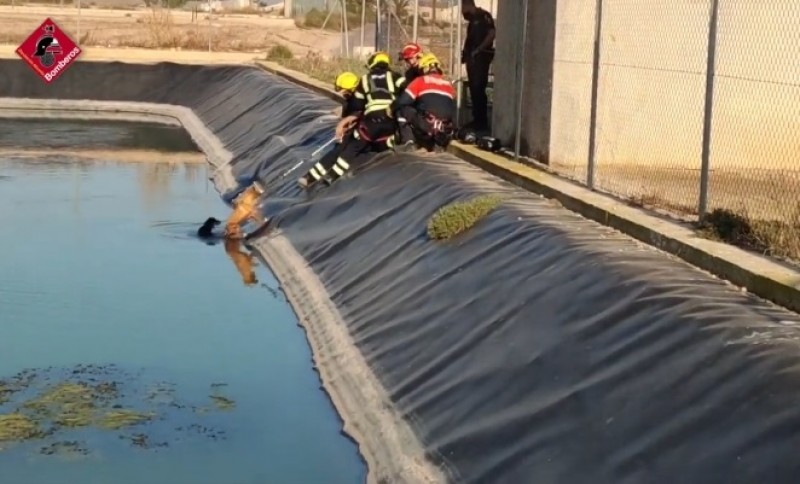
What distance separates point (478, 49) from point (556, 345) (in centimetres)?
1017

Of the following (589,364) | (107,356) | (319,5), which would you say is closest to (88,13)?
(319,5)

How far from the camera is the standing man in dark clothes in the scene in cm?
1823

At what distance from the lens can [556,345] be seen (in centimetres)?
849

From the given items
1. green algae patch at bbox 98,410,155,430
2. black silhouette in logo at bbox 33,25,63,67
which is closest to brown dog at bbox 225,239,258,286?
green algae patch at bbox 98,410,155,430

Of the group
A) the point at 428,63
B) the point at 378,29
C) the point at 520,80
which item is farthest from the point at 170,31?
the point at 520,80

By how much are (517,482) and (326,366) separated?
14.1 feet

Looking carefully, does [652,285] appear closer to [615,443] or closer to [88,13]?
[615,443]

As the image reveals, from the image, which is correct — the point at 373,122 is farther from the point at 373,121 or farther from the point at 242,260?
the point at 242,260

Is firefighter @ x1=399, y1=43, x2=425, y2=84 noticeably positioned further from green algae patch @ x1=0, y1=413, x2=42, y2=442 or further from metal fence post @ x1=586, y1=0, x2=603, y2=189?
green algae patch @ x1=0, y1=413, x2=42, y2=442

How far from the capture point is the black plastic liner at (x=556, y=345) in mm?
6590

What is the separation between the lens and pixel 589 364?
7.95 m

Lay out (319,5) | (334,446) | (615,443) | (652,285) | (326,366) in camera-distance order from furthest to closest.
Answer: (319,5)
(326,366)
(334,446)
(652,285)
(615,443)

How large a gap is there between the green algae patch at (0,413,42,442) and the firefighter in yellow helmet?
25.8 ft

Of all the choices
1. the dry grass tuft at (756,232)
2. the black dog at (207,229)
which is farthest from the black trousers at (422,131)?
the dry grass tuft at (756,232)
